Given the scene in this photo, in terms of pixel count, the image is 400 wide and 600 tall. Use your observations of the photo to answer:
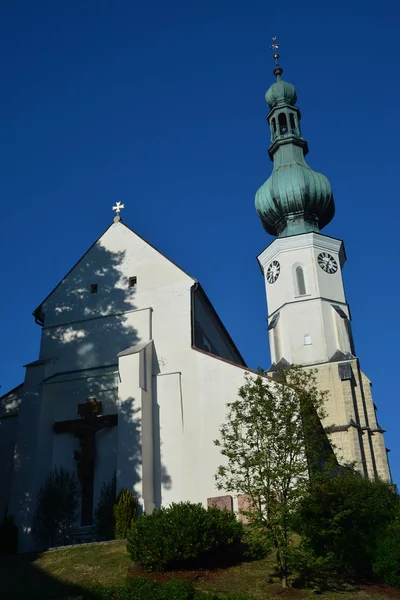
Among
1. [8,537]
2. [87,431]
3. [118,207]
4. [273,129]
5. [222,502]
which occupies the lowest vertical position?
[8,537]

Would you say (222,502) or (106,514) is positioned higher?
(222,502)

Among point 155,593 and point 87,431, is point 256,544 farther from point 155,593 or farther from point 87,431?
point 87,431

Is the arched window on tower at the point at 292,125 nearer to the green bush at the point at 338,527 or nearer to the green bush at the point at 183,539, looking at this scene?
the green bush at the point at 338,527

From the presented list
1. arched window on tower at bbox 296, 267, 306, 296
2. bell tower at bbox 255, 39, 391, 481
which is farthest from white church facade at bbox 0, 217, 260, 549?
arched window on tower at bbox 296, 267, 306, 296

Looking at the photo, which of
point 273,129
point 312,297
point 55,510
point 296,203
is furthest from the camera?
point 273,129

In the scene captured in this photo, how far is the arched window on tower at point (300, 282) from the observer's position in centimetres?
4122

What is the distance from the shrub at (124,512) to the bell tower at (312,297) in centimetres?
1622

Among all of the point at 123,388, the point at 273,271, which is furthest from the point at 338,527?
the point at 273,271

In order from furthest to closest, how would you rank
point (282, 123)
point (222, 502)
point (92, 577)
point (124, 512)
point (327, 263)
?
point (282, 123) < point (327, 263) < point (222, 502) < point (124, 512) < point (92, 577)

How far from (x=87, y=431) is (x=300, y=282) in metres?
21.4

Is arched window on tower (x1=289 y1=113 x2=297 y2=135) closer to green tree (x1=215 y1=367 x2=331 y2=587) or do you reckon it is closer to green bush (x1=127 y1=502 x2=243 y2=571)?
green tree (x1=215 y1=367 x2=331 y2=587)

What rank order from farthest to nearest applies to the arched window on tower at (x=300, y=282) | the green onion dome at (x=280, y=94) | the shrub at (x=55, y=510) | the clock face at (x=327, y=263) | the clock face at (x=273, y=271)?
1. the green onion dome at (x=280, y=94)
2. the clock face at (x=273, y=271)
3. the clock face at (x=327, y=263)
4. the arched window on tower at (x=300, y=282)
5. the shrub at (x=55, y=510)

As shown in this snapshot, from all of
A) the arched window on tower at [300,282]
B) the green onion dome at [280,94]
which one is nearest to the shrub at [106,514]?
the arched window on tower at [300,282]

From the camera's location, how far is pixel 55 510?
72.3 feet
